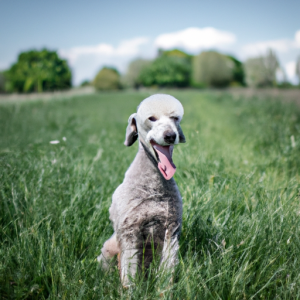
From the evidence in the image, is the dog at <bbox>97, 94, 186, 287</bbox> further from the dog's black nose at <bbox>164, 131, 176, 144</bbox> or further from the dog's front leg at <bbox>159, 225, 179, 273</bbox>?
the dog's black nose at <bbox>164, 131, 176, 144</bbox>

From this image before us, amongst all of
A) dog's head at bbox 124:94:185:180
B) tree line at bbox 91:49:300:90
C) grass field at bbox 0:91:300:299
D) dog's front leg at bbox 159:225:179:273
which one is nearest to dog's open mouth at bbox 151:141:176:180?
dog's head at bbox 124:94:185:180

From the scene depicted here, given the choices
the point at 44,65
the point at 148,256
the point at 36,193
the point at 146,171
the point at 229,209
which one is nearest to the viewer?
the point at 146,171

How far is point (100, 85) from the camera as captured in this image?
52.9m

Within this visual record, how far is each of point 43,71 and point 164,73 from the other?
123ft

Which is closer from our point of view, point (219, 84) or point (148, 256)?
point (148, 256)

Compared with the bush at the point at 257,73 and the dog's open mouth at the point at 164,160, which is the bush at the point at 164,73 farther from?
the dog's open mouth at the point at 164,160

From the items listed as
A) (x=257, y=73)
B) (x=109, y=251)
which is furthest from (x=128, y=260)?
(x=257, y=73)

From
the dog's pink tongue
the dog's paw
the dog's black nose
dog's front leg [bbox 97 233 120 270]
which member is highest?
the dog's black nose

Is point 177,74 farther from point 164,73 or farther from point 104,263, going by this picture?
point 104,263

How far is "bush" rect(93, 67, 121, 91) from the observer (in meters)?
52.9

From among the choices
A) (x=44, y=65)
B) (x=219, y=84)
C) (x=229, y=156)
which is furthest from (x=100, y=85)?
(x=229, y=156)

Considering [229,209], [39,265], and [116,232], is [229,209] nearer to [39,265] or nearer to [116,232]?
[116,232]

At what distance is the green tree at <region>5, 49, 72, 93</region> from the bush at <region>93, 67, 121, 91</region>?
26.0 metres

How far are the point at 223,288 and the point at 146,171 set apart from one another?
846 millimetres
